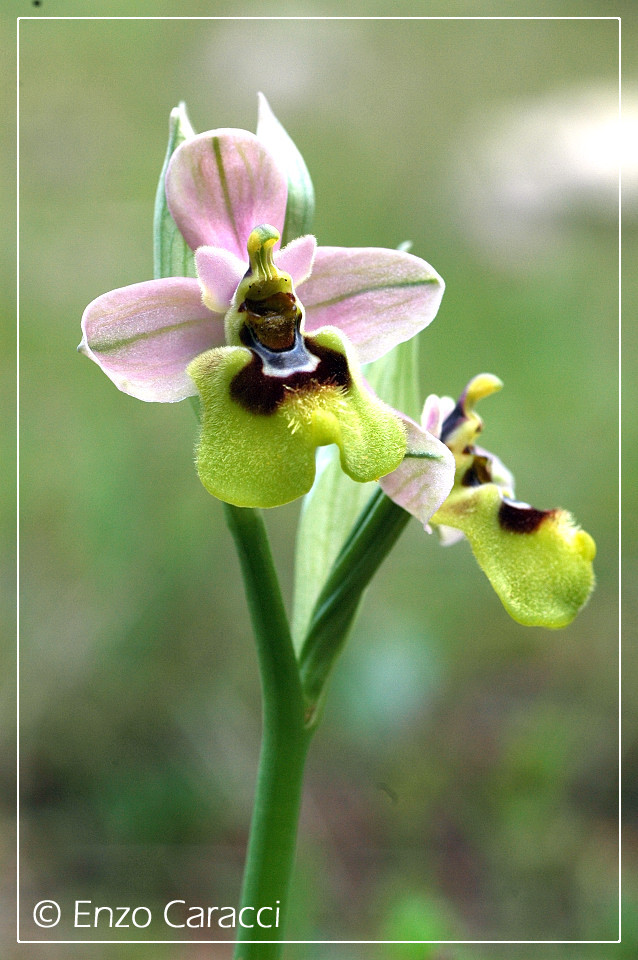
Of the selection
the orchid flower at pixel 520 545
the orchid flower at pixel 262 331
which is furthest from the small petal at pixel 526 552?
the orchid flower at pixel 262 331

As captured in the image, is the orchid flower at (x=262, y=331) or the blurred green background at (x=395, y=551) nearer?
the orchid flower at (x=262, y=331)

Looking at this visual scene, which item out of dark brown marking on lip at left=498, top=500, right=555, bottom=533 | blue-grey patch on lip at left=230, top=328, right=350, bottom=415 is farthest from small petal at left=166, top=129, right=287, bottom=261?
dark brown marking on lip at left=498, top=500, right=555, bottom=533

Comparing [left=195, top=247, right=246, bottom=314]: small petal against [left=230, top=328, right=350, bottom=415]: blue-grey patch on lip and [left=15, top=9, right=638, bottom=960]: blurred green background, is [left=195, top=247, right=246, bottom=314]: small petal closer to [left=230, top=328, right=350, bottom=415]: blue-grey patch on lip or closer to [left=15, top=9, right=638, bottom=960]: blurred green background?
[left=230, top=328, right=350, bottom=415]: blue-grey patch on lip

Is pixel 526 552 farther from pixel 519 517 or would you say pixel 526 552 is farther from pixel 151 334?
pixel 151 334

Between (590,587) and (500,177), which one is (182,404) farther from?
(590,587)

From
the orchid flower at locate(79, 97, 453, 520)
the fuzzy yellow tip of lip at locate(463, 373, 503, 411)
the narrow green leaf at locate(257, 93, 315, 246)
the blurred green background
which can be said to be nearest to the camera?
the orchid flower at locate(79, 97, 453, 520)

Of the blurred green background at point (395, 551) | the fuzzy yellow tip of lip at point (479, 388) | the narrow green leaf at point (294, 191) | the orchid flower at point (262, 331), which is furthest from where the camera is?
the blurred green background at point (395, 551)

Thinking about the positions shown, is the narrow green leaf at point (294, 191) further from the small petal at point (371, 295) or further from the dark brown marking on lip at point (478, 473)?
the dark brown marking on lip at point (478, 473)
